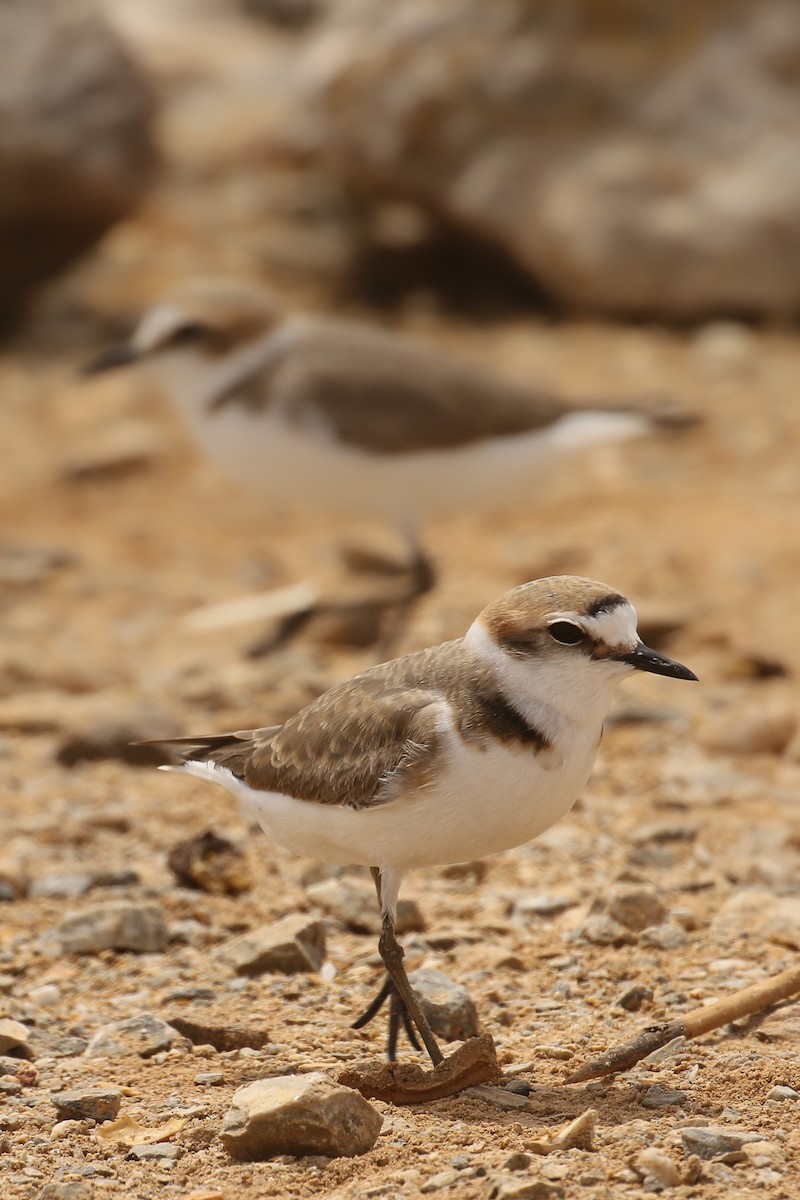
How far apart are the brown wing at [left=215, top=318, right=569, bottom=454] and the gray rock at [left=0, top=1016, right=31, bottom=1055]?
3600 mm

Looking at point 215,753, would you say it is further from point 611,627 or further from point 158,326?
point 158,326

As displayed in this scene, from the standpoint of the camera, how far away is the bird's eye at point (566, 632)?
10.8ft

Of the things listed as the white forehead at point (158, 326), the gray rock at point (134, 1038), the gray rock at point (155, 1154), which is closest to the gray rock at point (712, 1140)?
the gray rock at point (155, 1154)

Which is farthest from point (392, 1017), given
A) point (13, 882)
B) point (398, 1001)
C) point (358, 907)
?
point (13, 882)

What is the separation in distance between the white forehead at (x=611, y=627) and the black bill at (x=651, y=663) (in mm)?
24

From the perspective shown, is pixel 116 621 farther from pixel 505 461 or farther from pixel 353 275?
pixel 353 275

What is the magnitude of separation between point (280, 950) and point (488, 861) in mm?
1013

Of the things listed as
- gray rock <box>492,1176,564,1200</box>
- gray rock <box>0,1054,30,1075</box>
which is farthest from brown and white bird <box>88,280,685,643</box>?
gray rock <box>492,1176,564,1200</box>

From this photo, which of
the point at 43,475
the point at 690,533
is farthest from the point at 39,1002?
the point at 43,475

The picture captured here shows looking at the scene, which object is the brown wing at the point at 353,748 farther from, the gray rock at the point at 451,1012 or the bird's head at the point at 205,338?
the bird's head at the point at 205,338

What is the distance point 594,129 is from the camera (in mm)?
10828

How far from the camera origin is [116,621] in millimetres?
7430

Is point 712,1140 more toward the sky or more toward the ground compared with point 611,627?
more toward the ground

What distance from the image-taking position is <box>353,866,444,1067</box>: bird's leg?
335cm
